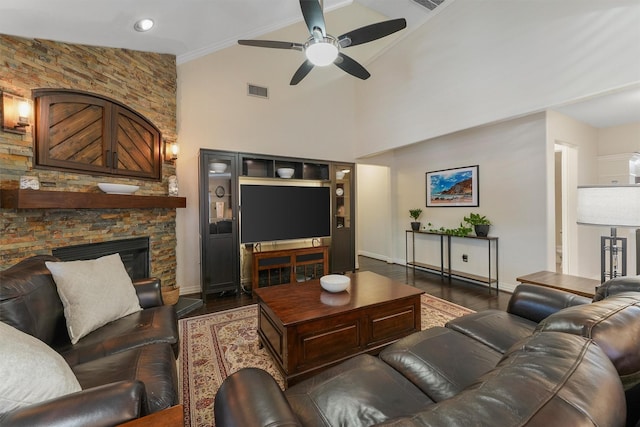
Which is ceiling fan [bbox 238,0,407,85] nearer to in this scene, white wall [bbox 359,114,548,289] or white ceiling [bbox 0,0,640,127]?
white ceiling [bbox 0,0,640,127]

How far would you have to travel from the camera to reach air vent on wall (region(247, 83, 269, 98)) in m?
4.45

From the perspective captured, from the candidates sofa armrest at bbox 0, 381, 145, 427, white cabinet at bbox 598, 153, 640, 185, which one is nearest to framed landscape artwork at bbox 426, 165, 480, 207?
white cabinet at bbox 598, 153, 640, 185

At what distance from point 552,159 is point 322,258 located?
3403 millimetres

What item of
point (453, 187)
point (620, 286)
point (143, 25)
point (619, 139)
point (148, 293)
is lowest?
point (148, 293)

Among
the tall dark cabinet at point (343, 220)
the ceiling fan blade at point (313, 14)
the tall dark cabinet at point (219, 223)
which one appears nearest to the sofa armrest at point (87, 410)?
the ceiling fan blade at point (313, 14)

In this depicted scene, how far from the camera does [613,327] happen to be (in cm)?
83

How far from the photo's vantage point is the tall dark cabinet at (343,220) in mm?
4992

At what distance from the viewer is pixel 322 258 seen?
4.55m

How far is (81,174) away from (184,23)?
78.2 inches

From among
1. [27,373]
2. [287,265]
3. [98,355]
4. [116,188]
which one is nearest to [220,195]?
[116,188]

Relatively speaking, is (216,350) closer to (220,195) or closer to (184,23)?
(220,195)

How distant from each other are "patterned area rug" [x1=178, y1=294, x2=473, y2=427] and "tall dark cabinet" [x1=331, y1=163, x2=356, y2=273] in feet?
6.10

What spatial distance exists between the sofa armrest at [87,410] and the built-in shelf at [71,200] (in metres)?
2.05

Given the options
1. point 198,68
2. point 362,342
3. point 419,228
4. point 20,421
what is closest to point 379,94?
point 419,228
